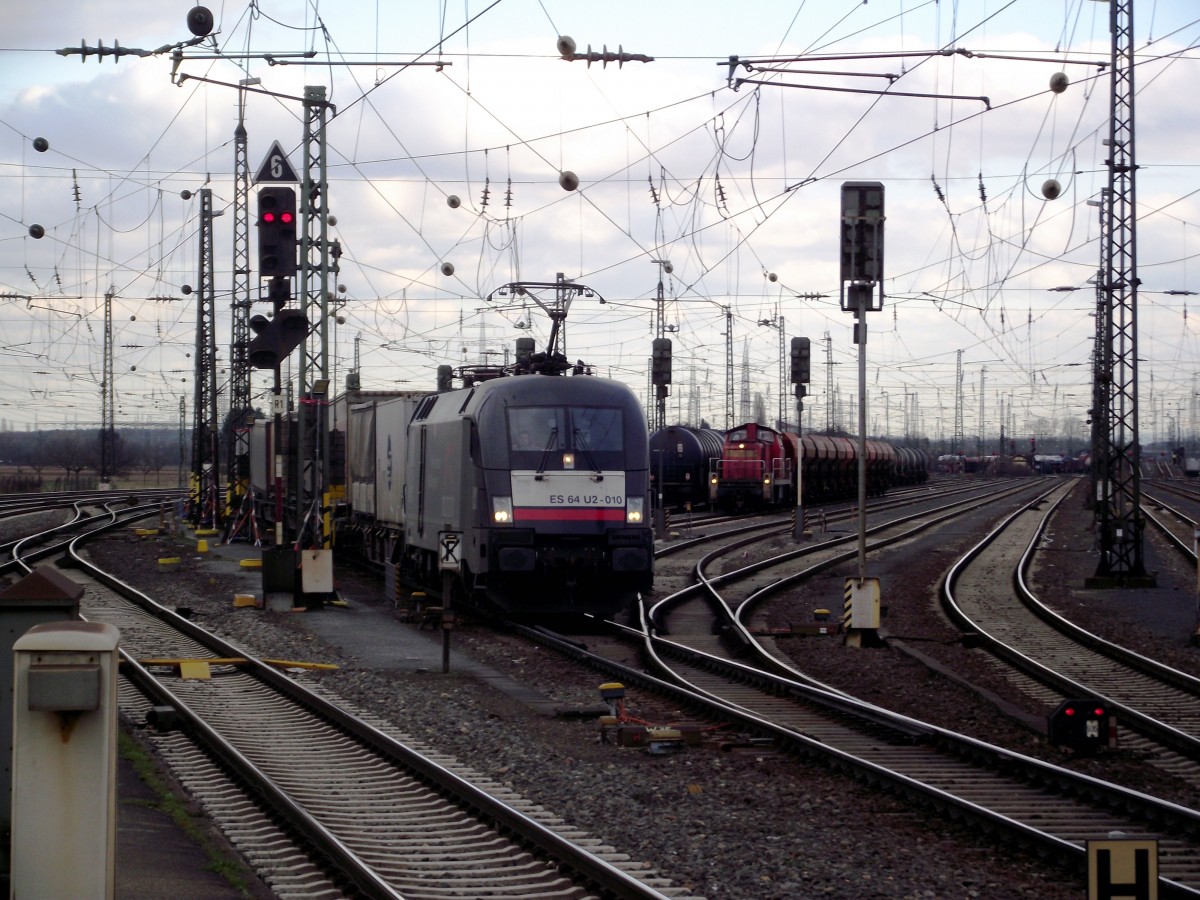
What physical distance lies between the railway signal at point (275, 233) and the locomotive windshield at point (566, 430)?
3.53 meters

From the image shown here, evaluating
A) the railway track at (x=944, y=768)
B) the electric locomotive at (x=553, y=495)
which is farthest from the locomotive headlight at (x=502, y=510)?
the railway track at (x=944, y=768)

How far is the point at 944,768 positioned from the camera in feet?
32.4

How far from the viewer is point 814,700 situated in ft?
41.2

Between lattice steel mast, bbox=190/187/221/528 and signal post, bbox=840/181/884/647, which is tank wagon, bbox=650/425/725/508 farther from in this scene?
signal post, bbox=840/181/884/647

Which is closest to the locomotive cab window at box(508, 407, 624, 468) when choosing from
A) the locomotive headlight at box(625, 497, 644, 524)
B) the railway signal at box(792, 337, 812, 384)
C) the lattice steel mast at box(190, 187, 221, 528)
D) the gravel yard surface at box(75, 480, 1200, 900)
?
the locomotive headlight at box(625, 497, 644, 524)

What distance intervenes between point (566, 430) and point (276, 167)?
750 cm

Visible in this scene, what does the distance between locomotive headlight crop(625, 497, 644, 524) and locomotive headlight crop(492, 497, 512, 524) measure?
1605 millimetres

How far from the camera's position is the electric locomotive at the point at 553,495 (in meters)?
17.9

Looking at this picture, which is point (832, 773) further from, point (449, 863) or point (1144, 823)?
point (449, 863)

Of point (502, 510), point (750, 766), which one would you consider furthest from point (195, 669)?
point (750, 766)

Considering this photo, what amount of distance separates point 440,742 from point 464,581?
817 cm

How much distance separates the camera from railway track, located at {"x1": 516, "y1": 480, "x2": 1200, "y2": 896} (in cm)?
790

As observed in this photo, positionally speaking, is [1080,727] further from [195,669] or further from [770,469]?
[770,469]

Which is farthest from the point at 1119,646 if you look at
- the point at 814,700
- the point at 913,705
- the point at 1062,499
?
the point at 1062,499
